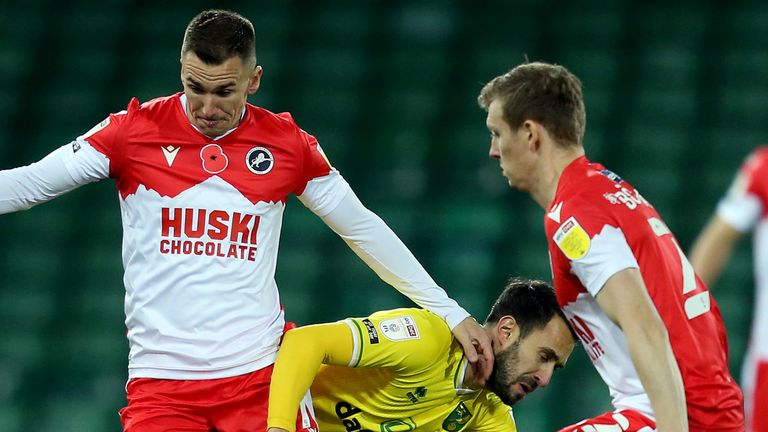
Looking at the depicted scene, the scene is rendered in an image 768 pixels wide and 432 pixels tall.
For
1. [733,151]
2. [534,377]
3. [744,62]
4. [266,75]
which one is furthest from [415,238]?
[534,377]

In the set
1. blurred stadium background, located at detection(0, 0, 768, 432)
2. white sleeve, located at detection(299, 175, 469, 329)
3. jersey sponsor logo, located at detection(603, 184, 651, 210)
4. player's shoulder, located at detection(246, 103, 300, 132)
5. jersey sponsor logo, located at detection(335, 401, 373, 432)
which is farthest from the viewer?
blurred stadium background, located at detection(0, 0, 768, 432)

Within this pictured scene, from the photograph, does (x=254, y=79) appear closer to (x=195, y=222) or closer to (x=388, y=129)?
(x=195, y=222)

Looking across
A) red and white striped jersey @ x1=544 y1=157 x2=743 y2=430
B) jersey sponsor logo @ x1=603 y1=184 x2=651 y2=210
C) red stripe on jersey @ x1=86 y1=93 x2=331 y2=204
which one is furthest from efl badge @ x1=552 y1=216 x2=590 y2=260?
red stripe on jersey @ x1=86 y1=93 x2=331 y2=204

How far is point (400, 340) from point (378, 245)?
0.93 feet

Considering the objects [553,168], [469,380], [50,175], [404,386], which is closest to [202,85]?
[50,175]

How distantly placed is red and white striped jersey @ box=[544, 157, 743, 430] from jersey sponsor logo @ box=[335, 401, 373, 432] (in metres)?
0.77

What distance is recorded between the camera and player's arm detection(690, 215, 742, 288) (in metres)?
2.68

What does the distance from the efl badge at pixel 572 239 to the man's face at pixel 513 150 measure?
0.25 m

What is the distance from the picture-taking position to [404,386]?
331cm

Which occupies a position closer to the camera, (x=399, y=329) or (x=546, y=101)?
(x=546, y=101)

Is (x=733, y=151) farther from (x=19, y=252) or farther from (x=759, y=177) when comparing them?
(x=759, y=177)

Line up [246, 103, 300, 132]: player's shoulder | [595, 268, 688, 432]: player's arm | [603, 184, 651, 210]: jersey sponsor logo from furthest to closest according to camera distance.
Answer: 1. [246, 103, 300, 132]: player's shoulder
2. [603, 184, 651, 210]: jersey sponsor logo
3. [595, 268, 688, 432]: player's arm

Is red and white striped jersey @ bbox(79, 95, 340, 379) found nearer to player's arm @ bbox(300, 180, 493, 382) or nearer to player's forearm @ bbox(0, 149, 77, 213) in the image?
player's forearm @ bbox(0, 149, 77, 213)

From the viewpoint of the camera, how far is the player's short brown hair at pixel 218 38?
2928 millimetres
